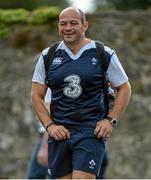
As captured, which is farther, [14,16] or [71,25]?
[14,16]

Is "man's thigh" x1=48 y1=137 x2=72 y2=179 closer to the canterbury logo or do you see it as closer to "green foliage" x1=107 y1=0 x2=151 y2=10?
the canterbury logo

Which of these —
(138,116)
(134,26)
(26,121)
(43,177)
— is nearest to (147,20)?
(134,26)

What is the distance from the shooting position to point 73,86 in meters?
6.49

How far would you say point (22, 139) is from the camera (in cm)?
1238

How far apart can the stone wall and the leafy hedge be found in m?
0.11

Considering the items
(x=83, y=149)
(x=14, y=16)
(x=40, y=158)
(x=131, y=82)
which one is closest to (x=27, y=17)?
(x=14, y=16)

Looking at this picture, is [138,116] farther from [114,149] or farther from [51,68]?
[51,68]

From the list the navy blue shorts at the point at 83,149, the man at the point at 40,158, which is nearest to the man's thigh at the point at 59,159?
the navy blue shorts at the point at 83,149

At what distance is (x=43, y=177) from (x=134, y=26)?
4349 mm

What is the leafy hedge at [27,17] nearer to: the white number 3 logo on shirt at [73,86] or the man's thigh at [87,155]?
the white number 3 logo on shirt at [73,86]

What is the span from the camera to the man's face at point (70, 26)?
21.4 ft

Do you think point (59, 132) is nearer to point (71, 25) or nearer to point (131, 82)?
point (71, 25)

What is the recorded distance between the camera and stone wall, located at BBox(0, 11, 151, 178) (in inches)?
478

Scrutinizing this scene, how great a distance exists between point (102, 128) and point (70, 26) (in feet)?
2.95
